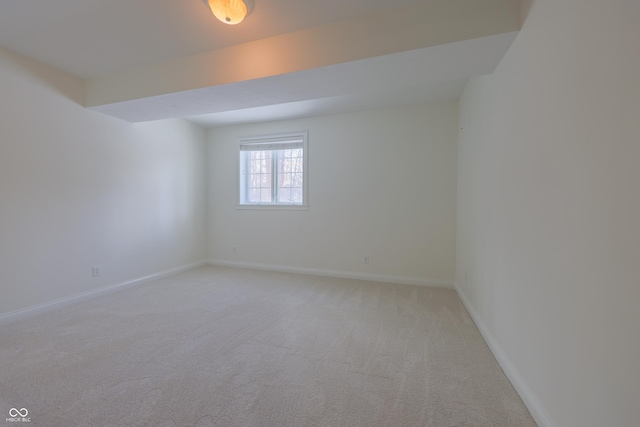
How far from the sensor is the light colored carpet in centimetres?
139

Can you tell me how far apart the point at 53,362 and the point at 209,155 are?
3.74 metres

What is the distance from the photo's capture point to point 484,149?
2.33 meters

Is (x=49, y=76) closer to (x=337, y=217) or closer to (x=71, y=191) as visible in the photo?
(x=71, y=191)

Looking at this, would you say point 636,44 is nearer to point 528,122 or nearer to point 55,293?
point 528,122

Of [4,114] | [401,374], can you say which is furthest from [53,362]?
[401,374]

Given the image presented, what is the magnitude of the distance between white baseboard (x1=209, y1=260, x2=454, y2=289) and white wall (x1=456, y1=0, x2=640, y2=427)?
5.18 feet

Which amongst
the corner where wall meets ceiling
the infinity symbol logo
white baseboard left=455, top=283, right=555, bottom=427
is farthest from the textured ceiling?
the infinity symbol logo

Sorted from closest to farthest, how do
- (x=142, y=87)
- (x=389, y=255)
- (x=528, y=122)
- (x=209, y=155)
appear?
(x=528, y=122), (x=142, y=87), (x=389, y=255), (x=209, y=155)

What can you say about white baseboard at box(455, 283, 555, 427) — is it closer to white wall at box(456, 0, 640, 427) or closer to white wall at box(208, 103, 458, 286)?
white wall at box(456, 0, 640, 427)

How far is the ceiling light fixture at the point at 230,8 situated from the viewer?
1620mm

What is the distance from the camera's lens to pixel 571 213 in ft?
3.71

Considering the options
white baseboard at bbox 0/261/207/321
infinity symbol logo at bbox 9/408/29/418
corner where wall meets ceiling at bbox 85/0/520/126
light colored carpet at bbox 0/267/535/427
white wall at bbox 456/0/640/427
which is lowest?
infinity symbol logo at bbox 9/408/29/418

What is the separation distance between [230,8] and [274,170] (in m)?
2.97

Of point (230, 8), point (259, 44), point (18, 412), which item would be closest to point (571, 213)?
point (230, 8)
